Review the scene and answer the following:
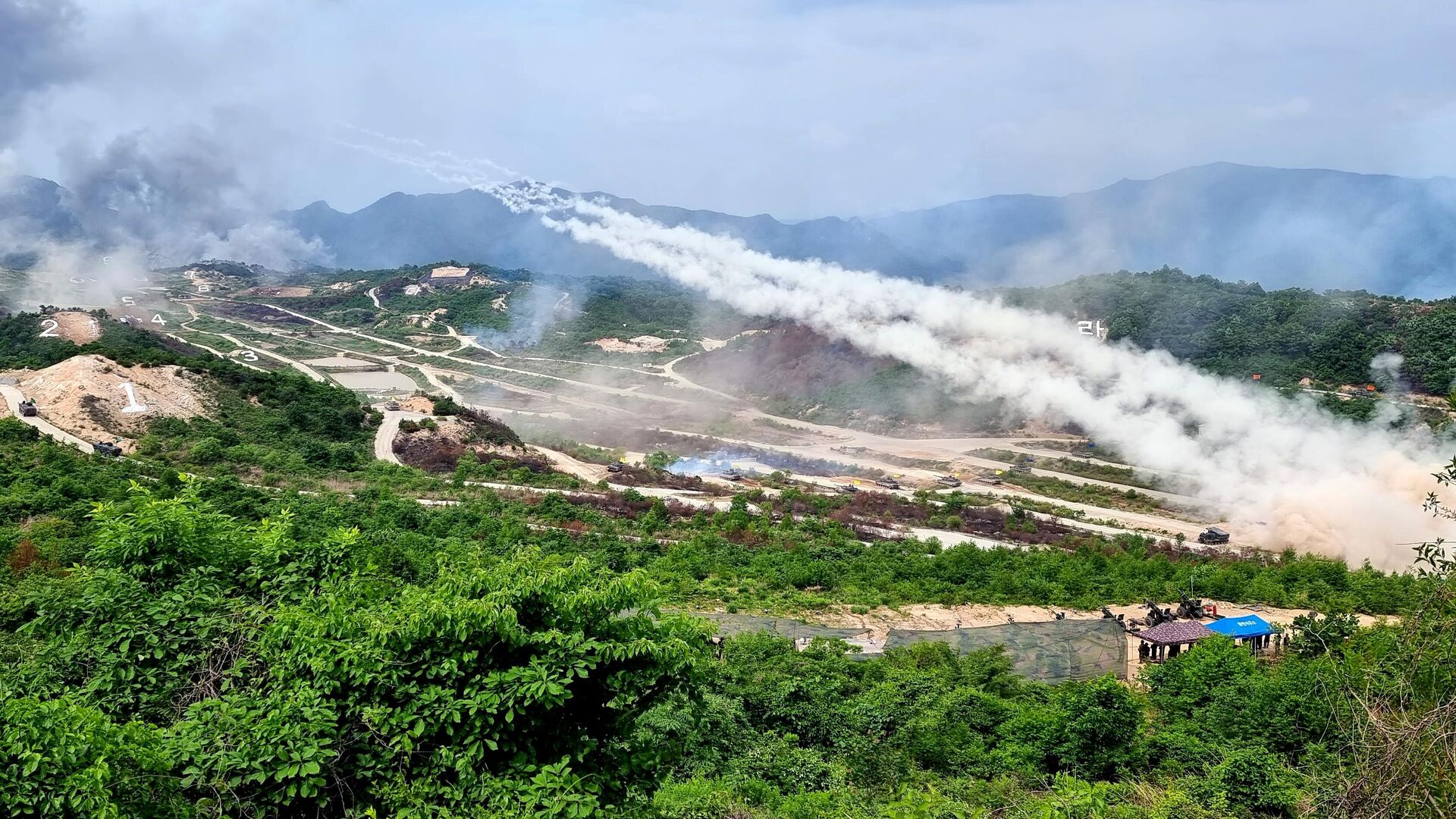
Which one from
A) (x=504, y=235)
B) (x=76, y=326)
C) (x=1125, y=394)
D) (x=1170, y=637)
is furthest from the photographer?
(x=504, y=235)

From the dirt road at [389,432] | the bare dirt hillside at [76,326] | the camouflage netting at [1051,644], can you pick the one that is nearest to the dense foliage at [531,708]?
the camouflage netting at [1051,644]

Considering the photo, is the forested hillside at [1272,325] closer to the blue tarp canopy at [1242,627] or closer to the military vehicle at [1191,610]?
the military vehicle at [1191,610]

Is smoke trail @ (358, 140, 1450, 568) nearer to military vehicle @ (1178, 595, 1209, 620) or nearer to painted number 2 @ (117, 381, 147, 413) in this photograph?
military vehicle @ (1178, 595, 1209, 620)

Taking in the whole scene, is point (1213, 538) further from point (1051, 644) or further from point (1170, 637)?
point (1051, 644)

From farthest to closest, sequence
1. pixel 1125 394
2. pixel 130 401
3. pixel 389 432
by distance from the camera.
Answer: pixel 1125 394
pixel 389 432
pixel 130 401

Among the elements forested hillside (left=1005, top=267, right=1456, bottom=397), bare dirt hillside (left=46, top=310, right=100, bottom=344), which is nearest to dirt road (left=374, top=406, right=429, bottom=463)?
bare dirt hillside (left=46, top=310, right=100, bottom=344)

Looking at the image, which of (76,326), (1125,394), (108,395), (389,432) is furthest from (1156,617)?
(76,326)
